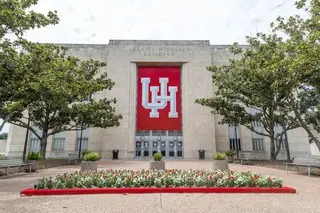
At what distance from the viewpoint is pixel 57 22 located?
11.4 meters

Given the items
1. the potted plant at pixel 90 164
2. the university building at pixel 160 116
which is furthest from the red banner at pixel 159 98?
the potted plant at pixel 90 164

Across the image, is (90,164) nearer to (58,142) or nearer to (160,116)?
(160,116)

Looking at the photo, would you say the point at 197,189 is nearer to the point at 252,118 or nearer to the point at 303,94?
the point at 252,118

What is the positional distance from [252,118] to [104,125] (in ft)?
49.7

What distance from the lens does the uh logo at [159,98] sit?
100 ft

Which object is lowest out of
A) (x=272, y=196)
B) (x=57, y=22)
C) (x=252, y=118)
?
(x=272, y=196)

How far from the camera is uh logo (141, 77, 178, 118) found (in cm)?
3057

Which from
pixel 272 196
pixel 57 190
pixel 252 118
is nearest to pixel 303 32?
pixel 252 118

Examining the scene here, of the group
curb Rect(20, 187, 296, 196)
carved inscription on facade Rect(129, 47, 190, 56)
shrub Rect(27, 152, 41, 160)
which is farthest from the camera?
carved inscription on facade Rect(129, 47, 190, 56)

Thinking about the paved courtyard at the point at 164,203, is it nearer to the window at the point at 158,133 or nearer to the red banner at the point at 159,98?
the red banner at the point at 159,98

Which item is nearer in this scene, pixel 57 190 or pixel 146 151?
pixel 57 190

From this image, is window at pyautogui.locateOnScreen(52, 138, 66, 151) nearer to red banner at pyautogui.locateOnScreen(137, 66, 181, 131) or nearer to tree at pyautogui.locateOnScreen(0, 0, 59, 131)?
red banner at pyautogui.locateOnScreen(137, 66, 181, 131)

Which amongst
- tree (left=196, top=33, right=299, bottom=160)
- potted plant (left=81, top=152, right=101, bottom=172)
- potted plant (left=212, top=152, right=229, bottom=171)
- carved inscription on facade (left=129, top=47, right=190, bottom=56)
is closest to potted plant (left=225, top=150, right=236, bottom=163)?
tree (left=196, top=33, right=299, bottom=160)

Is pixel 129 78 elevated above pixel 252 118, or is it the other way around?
pixel 129 78
